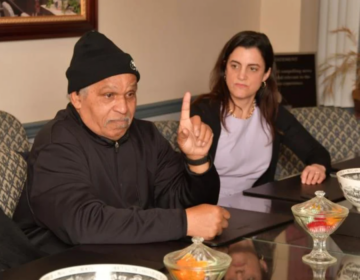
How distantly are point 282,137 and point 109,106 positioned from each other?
1.41 metres

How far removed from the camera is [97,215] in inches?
92.5

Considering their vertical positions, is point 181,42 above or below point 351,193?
above

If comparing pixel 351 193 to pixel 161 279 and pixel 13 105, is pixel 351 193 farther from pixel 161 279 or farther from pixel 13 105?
pixel 13 105

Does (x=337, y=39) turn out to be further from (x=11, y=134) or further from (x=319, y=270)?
(x=319, y=270)

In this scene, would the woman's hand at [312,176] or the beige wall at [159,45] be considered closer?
the woman's hand at [312,176]

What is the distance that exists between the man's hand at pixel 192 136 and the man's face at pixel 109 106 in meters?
0.19

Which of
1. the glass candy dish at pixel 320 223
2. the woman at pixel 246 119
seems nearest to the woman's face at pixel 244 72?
→ the woman at pixel 246 119

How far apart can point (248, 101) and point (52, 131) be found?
1361 mm

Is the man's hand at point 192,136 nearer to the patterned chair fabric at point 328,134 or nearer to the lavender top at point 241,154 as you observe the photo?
the lavender top at point 241,154

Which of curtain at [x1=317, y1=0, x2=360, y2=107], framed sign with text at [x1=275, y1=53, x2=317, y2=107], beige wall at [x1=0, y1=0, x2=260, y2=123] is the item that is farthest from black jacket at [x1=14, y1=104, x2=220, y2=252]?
curtain at [x1=317, y1=0, x2=360, y2=107]

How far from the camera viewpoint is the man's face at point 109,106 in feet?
8.68

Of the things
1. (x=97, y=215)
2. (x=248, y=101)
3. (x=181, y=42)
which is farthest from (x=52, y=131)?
(x=181, y=42)

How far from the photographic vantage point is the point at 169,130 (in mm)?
3717

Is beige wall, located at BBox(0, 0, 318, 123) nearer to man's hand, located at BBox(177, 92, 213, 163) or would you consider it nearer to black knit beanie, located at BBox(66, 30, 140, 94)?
black knit beanie, located at BBox(66, 30, 140, 94)
